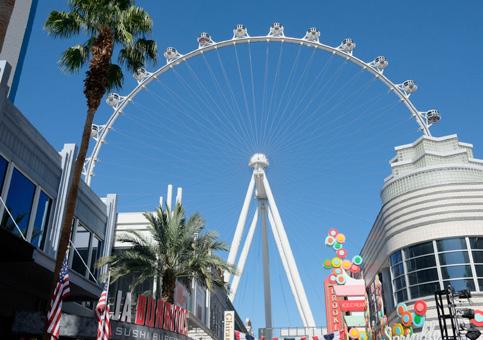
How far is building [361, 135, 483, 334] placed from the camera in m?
38.0

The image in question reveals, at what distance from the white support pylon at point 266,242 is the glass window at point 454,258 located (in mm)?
13817

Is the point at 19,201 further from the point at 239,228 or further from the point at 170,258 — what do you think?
the point at 239,228

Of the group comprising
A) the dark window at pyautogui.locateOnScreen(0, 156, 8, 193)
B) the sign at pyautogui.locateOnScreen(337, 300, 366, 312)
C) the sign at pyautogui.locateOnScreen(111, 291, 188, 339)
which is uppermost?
the dark window at pyautogui.locateOnScreen(0, 156, 8, 193)

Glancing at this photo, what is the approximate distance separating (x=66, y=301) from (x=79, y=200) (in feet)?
17.4

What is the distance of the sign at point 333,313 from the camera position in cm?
5088

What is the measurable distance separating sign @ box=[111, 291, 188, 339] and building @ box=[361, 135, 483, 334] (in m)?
19.9

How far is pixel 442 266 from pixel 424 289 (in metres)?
2.27

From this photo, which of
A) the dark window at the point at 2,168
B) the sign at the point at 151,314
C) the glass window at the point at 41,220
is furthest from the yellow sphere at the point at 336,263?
the dark window at the point at 2,168

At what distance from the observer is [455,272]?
37.8 meters

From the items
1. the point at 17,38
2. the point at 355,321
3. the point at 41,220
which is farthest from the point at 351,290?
the point at 17,38

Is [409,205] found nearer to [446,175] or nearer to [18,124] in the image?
[446,175]

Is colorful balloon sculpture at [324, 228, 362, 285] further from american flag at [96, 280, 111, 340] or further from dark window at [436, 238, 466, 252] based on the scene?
american flag at [96, 280, 111, 340]

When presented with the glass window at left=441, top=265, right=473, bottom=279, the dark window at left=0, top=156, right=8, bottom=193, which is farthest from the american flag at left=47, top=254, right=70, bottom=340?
the glass window at left=441, top=265, right=473, bottom=279

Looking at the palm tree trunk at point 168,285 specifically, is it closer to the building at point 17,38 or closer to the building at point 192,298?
the building at point 192,298
